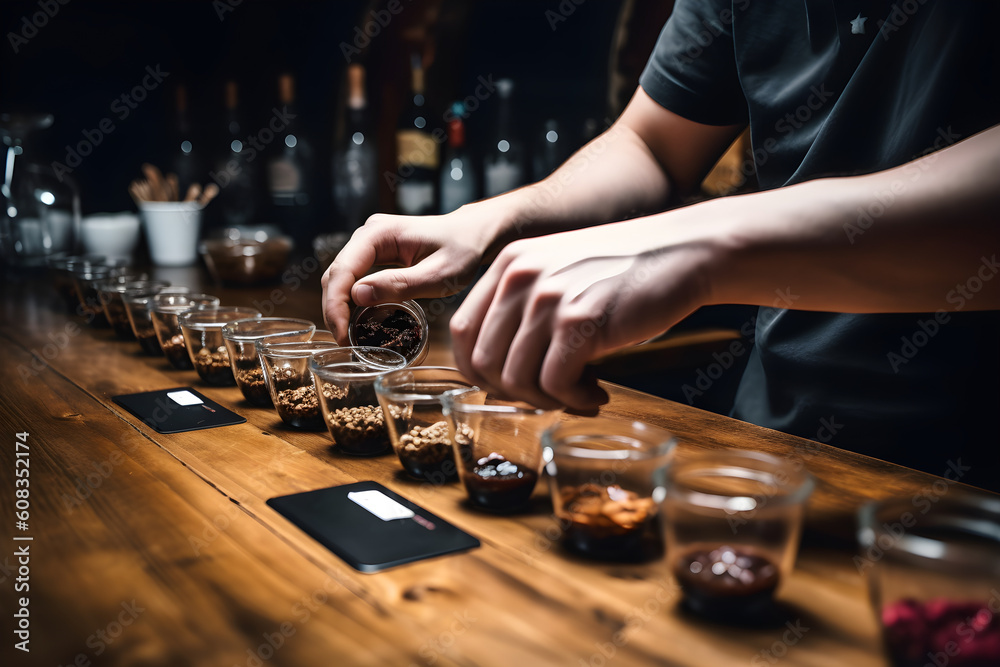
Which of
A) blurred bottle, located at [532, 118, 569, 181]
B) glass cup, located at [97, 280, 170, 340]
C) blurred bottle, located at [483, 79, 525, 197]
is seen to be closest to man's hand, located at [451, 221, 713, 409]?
glass cup, located at [97, 280, 170, 340]

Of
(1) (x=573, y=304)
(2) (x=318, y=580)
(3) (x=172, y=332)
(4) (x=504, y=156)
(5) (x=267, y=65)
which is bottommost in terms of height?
(2) (x=318, y=580)

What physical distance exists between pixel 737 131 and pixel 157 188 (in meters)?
2.01

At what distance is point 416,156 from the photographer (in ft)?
8.71

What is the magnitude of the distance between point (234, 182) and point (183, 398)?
2142 mm

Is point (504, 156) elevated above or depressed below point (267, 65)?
below

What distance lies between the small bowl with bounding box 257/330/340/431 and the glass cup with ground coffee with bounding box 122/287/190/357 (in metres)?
0.48

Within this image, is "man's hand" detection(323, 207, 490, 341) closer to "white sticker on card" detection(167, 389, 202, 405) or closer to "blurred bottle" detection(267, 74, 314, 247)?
"white sticker on card" detection(167, 389, 202, 405)

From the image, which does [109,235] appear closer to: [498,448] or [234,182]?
[234,182]

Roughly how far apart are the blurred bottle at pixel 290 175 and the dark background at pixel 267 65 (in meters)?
0.05

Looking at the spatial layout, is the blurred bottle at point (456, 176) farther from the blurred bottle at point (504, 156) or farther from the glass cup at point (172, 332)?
the glass cup at point (172, 332)

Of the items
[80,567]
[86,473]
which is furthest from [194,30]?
[80,567]

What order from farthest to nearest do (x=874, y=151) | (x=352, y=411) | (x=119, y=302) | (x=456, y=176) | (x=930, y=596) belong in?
(x=456, y=176), (x=119, y=302), (x=874, y=151), (x=352, y=411), (x=930, y=596)

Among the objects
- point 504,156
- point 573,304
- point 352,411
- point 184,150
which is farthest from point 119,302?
point 184,150

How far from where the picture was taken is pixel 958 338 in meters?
1.07
